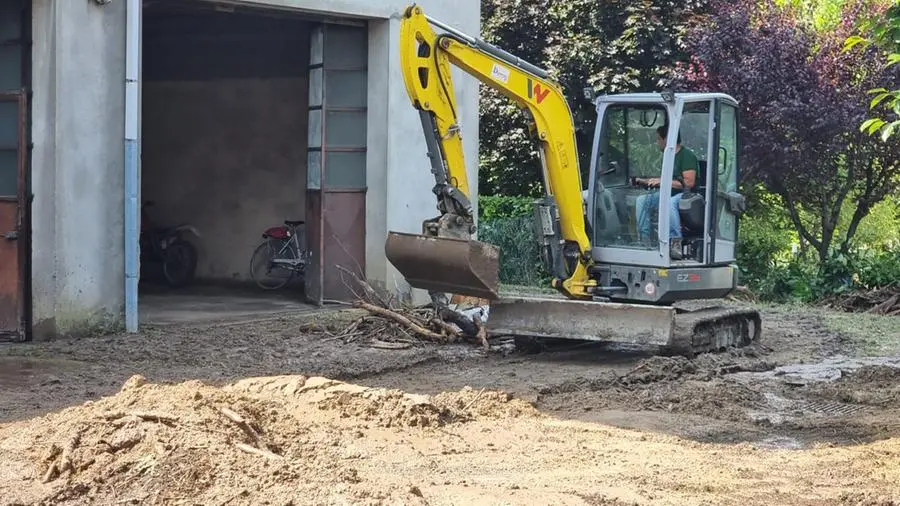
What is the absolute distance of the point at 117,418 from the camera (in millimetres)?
6770

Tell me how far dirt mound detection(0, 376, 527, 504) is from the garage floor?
246 inches

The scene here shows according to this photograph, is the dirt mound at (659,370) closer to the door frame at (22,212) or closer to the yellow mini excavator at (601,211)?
the yellow mini excavator at (601,211)

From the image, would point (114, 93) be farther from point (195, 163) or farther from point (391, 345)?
point (195, 163)

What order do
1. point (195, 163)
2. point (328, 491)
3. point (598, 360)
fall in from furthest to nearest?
point (195, 163) < point (598, 360) < point (328, 491)

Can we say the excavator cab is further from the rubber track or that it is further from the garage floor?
the garage floor

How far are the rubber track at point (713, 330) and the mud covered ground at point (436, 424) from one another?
240 mm

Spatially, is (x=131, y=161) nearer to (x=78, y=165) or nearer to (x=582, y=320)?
(x=78, y=165)

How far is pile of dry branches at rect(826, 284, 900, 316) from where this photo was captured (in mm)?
16922

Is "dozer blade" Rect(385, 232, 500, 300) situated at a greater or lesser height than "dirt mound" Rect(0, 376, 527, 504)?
greater

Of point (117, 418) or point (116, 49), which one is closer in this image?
point (117, 418)

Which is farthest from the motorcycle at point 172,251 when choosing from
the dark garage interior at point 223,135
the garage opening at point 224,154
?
the dark garage interior at point 223,135

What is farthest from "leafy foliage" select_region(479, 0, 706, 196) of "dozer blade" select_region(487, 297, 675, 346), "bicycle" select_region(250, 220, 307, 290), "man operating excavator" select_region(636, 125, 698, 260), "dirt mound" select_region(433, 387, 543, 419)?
"dirt mound" select_region(433, 387, 543, 419)

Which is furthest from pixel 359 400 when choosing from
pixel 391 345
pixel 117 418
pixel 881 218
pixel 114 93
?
pixel 881 218

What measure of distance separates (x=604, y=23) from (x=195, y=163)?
7.47 metres
